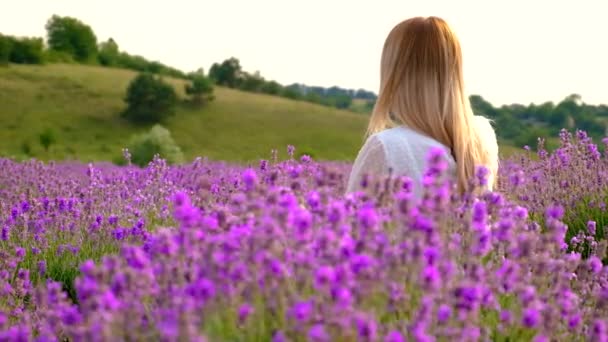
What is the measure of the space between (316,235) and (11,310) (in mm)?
2522

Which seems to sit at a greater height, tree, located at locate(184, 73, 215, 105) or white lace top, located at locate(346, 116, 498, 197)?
white lace top, located at locate(346, 116, 498, 197)

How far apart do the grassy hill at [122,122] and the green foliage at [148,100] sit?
0.60 meters

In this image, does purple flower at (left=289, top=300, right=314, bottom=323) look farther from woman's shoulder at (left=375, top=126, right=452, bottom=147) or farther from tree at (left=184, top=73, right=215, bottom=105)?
tree at (left=184, top=73, right=215, bottom=105)

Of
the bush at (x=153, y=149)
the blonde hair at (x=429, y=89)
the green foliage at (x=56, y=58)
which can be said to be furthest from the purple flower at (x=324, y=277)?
the green foliage at (x=56, y=58)

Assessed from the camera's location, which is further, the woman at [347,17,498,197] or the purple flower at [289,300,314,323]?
the woman at [347,17,498,197]

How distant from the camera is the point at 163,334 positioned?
6.22ft

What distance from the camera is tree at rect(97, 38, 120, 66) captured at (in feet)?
210

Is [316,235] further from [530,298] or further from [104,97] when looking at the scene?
[104,97]

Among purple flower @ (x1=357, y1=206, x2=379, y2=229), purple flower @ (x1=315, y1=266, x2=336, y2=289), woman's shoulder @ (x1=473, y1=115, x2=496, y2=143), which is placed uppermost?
woman's shoulder @ (x1=473, y1=115, x2=496, y2=143)

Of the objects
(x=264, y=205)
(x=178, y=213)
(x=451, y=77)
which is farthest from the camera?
(x=451, y=77)

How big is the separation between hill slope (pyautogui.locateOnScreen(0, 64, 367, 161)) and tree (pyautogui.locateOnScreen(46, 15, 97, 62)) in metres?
Result: 20.9

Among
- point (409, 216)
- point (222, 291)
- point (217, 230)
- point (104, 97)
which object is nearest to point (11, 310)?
point (217, 230)

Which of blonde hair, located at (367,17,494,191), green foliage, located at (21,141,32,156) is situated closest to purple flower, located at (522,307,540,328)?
blonde hair, located at (367,17,494,191)

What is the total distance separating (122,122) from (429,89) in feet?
115
